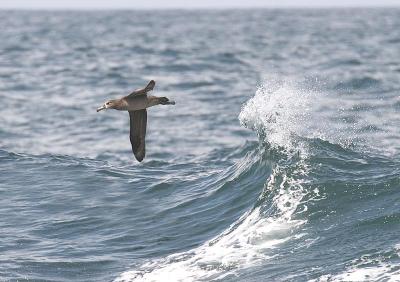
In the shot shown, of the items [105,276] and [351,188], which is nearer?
[105,276]

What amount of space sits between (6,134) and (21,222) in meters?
11.5

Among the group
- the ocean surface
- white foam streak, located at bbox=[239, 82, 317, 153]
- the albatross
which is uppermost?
the albatross

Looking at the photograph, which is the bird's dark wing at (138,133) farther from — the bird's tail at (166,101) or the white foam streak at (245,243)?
the white foam streak at (245,243)

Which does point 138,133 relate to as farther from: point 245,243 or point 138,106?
point 245,243

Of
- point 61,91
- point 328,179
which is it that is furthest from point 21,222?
point 61,91

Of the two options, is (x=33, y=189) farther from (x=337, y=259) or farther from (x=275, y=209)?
(x=337, y=259)

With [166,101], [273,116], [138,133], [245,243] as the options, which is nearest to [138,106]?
[166,101]

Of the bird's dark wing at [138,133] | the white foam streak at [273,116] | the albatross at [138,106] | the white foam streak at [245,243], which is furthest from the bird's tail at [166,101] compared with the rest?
the white foam streak at [273,116]

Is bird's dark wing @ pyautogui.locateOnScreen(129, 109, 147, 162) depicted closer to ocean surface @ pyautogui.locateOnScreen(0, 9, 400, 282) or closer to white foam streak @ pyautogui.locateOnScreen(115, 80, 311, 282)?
ocean surface @ pyautogui.locateOnScreen(0, 9, 400, 282)

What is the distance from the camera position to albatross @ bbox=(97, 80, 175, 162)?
12.2 meters

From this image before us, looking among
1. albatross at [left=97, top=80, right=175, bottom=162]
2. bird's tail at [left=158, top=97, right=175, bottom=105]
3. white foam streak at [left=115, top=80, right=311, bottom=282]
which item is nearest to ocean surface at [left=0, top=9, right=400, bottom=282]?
white foam streak at [left=115, top=80, right=311, bottom=282]

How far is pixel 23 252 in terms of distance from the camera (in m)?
13.1

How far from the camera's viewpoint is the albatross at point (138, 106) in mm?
12234

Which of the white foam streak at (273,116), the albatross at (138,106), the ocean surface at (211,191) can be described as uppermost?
the albatross at (138,106)
